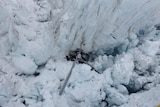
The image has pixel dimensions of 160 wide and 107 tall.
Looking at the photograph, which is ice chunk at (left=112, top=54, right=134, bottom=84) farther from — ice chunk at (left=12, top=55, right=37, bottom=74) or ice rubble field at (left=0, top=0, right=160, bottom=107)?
ice chunk at (left=12, top=55, right=37, bottom=74)

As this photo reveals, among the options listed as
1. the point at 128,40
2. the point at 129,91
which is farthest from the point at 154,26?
the point at 129,91

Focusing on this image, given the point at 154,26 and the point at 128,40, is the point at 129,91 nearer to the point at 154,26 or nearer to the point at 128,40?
the point at 128,40

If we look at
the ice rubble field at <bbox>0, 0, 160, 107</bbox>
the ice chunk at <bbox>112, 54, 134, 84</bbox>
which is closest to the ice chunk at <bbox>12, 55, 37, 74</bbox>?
the ice rubble field at <bbox>0, 0, 160, 107</bbox>

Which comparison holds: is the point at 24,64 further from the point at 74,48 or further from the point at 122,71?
the point at 122,71

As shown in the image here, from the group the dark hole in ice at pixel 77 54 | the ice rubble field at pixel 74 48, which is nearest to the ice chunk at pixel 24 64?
the ice rubble field at pixel 74 48

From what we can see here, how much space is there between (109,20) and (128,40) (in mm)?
244

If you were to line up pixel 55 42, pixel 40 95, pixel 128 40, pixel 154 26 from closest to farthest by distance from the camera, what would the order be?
pixel 40 95, pixel 55 42, pixel 128 40, pixel 154 26

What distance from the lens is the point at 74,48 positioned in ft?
7.04

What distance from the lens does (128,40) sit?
7.39 feet

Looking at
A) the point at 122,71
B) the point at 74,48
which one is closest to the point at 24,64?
the point at 74,48

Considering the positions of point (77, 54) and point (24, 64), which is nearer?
point (24, 64)

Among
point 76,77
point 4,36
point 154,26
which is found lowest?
point 76,77

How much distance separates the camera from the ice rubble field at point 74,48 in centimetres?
194

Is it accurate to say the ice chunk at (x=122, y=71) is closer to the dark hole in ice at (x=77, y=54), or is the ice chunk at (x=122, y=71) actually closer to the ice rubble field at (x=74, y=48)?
the ice rubble field at (x=74, y=48)
